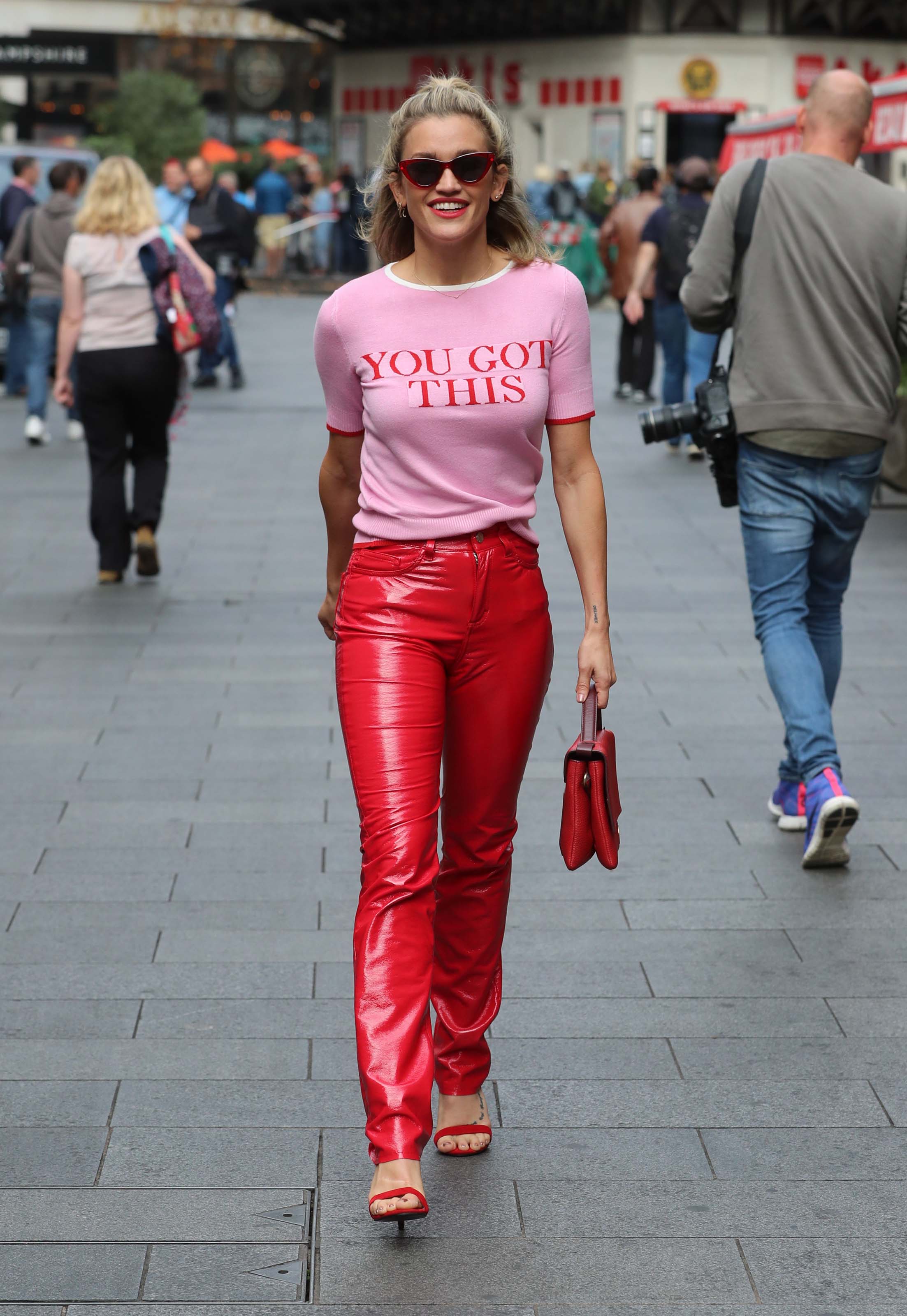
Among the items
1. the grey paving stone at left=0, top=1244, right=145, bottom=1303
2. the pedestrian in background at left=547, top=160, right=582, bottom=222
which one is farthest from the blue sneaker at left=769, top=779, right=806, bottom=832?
the pedestrian in background at left=547, top=160, right=582, bottom=222

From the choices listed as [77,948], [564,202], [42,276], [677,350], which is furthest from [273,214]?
[77,948]

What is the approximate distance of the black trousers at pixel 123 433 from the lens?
829cm

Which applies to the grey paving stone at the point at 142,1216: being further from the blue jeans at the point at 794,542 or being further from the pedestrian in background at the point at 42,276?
the pedestrian in background at the point at 42,276

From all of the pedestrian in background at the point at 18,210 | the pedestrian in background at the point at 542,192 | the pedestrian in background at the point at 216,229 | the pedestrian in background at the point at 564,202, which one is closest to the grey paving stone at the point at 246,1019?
the pedestrian in background at the point at 18,210

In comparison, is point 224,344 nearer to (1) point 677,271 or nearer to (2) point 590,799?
(1) point 677,271

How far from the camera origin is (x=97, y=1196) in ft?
10.1

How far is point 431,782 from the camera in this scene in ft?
10.1

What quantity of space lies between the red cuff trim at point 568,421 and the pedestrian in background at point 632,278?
1100 centimetres

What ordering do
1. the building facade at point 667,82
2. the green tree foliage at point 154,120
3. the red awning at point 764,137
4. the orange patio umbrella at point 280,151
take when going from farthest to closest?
the building facade at point 667,82
the orange patio umbrella at point 280,151
the green tree foliage at point 154,120
the red awning at point 764,137

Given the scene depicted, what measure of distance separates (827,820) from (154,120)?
120 ft

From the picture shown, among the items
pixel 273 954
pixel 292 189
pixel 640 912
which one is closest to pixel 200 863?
pixel 273 954

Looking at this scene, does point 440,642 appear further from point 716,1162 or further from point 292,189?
point 292,189

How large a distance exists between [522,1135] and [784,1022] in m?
0.74

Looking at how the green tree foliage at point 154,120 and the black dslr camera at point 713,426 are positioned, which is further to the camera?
the green tree foliage at point 154,120
